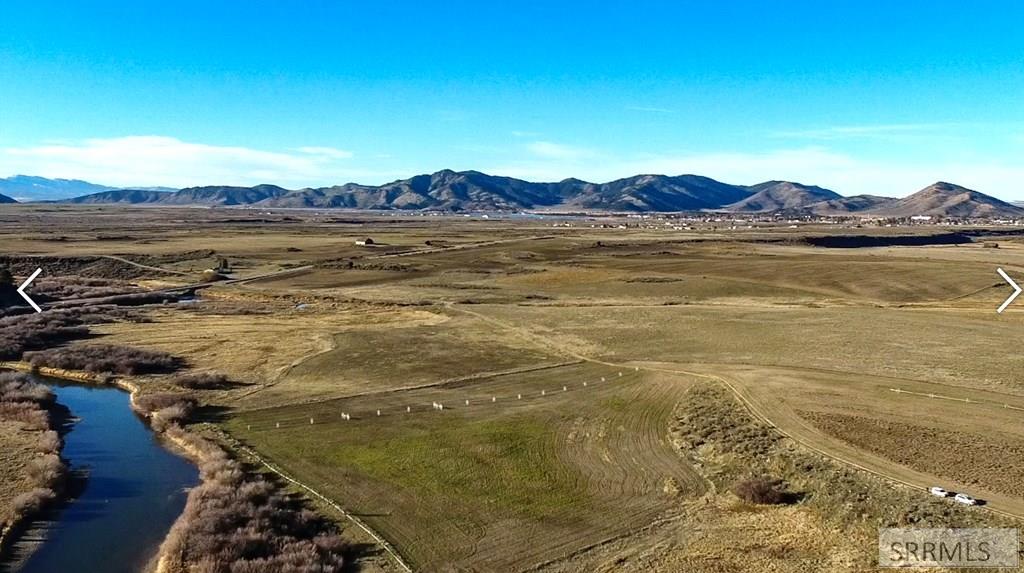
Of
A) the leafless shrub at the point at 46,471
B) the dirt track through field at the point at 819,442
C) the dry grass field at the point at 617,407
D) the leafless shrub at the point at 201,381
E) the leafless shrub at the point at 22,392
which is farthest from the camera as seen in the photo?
the leafless shrub at the point at 201,381

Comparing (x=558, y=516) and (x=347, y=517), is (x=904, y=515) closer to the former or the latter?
(x=558, y=516)

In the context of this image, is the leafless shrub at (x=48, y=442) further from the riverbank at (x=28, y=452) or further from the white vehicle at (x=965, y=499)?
the white vehicle at (x=965, y=499)

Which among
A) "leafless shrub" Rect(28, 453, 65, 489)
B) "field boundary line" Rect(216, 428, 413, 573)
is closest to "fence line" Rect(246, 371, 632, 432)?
"field boundary line" Rect(216, 428, 413, 573)

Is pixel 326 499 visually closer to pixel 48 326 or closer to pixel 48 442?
pixel 48 442

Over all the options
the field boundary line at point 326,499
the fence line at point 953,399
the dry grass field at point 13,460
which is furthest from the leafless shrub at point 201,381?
the fence line at point 953,399

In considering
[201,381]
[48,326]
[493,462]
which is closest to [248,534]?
[493,462]
